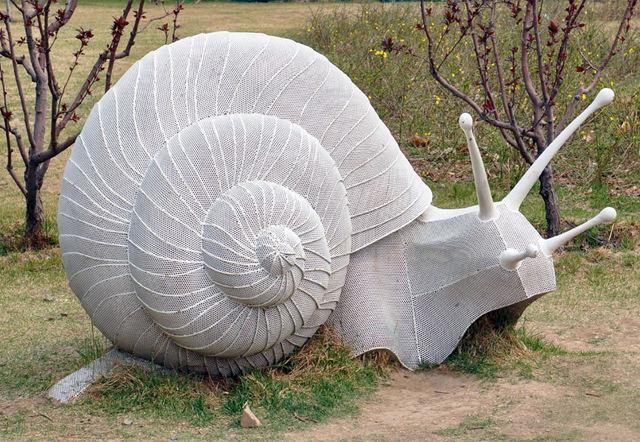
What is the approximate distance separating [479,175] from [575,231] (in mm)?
487

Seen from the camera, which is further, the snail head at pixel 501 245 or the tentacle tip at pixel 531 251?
the snail head at pixel 501 245

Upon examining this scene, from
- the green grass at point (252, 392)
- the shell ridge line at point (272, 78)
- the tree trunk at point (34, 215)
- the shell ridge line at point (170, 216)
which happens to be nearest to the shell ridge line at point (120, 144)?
the shell ridge line at point (170, 216)

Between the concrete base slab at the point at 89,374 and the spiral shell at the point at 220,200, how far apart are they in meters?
0.08

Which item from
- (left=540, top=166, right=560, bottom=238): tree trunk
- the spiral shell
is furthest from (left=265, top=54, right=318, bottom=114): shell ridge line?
(left=540, top=166, right=560, bottom=238): tree trunk

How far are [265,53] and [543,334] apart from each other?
2.15 metres

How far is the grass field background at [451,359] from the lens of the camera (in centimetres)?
459

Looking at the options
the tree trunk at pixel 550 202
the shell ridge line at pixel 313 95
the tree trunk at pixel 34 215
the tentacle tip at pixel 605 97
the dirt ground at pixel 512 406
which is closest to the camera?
the dirt ground at pixel 512 406

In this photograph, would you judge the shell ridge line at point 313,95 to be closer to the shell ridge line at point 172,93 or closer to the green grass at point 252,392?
the shell ridge line at point 172,93

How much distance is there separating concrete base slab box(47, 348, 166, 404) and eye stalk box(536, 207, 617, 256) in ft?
5.91

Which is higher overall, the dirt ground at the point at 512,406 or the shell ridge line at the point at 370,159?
the shell ridge line at the point at 370,159

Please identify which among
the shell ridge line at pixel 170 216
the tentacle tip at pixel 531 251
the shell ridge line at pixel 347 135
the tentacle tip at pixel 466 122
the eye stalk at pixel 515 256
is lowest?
the eye stalk at pixel 515 256

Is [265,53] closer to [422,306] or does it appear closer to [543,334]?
[422,306]

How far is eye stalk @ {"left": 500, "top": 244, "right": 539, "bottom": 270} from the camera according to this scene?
14.9ft

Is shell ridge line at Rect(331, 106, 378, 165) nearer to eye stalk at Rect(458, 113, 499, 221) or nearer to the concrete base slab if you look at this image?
eye stalk at Rect(458, 113, 499, 221)
